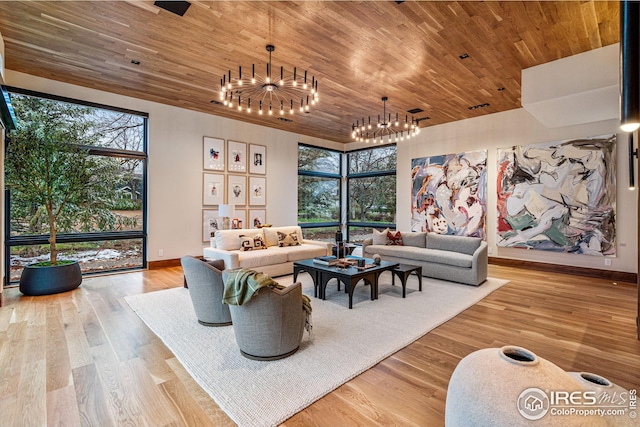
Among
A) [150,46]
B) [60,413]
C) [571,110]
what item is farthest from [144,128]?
[571,110]

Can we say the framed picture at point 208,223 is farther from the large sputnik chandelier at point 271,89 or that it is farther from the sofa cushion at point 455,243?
the sofa cushion at point 455,243

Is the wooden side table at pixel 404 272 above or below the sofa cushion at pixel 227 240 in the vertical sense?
below

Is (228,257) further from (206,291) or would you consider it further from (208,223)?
(208,223)

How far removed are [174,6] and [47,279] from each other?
4273 millimetres

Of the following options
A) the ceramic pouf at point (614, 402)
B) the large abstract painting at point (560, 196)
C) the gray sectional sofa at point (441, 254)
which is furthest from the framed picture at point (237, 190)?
the ceramic pouf at point (614, 402)

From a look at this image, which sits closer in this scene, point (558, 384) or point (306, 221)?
point (558, 384)

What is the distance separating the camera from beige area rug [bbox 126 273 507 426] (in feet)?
7.15

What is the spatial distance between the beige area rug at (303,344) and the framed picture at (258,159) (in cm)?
393

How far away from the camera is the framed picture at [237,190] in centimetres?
752

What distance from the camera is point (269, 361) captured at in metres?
2.65

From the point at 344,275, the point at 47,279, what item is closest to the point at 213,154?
the point at 47,279

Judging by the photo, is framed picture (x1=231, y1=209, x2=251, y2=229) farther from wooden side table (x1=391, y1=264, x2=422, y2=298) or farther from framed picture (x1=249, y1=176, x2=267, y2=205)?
wooden side table (x1=391, y1=264, x2=422, y2=298)

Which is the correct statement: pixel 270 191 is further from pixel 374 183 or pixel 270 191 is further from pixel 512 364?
pixel 512 364

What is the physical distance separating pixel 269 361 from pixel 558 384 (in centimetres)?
203
